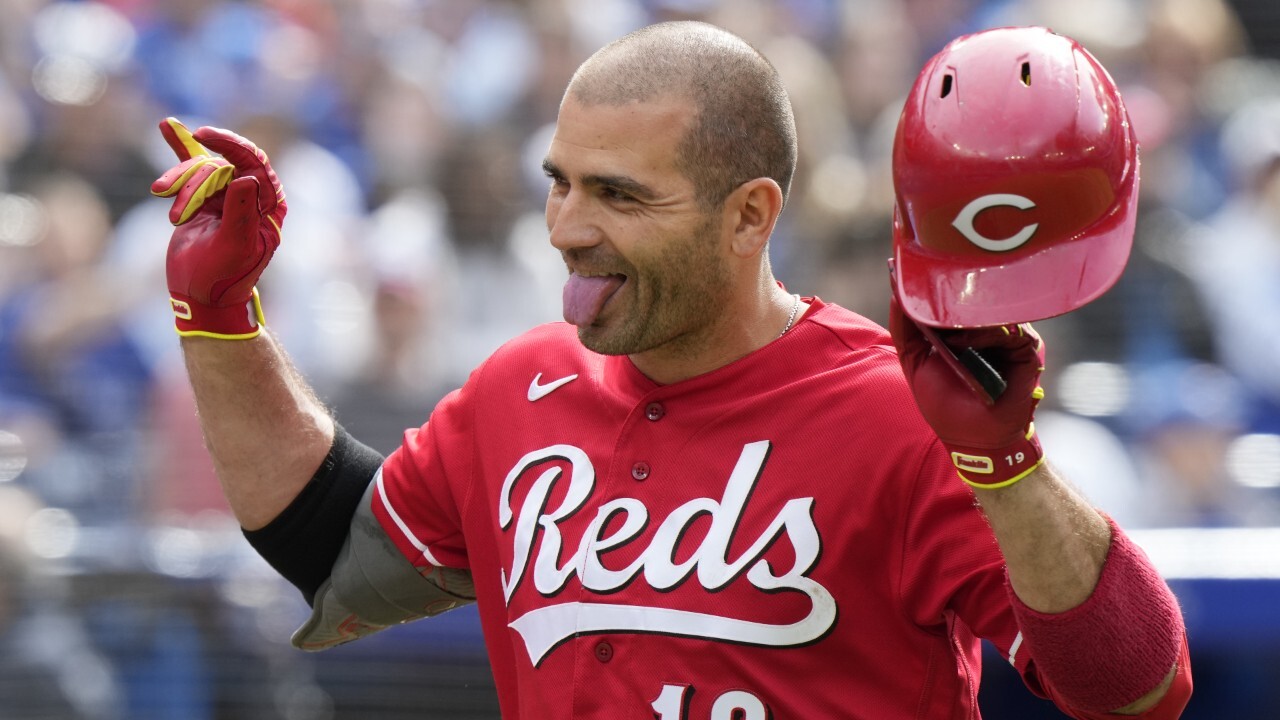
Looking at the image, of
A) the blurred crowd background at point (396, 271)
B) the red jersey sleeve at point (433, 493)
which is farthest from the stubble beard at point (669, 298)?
the blurred crowd background at point (396, 271)

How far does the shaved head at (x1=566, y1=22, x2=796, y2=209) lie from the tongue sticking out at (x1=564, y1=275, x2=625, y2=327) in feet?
0.61

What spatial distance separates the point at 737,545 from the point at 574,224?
0.51 meters

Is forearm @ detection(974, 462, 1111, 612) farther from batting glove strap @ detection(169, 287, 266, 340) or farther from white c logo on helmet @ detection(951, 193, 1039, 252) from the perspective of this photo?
batting glove strap @ detection(169, 287, 266, 340)

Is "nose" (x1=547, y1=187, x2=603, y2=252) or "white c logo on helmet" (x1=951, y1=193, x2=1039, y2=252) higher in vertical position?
"white c logo on helmet" (x1=951, y1=193, x2=1039, y2=252)

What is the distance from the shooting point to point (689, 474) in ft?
7.62

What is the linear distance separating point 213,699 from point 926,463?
3.45 metres

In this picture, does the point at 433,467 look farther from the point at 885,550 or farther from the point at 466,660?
the point at 466,660

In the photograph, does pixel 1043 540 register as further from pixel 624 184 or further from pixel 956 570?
pixel 624 184

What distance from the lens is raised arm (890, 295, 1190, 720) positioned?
1.86 m

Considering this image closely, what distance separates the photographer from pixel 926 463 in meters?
2.16

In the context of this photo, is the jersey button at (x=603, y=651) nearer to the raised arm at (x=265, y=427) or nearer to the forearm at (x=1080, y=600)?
the raised arm at (x=265, y=427)

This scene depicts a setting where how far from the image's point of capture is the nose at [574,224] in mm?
2295

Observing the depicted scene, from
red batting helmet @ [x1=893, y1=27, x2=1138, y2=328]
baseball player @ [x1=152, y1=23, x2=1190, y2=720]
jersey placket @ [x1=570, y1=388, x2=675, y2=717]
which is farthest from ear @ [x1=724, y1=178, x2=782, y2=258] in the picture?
red batting helmet @ [x1=893, y1=27, x2=1138, y2=328]

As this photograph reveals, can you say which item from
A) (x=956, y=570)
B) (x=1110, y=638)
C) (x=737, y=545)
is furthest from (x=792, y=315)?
(x=1110, y=638)
